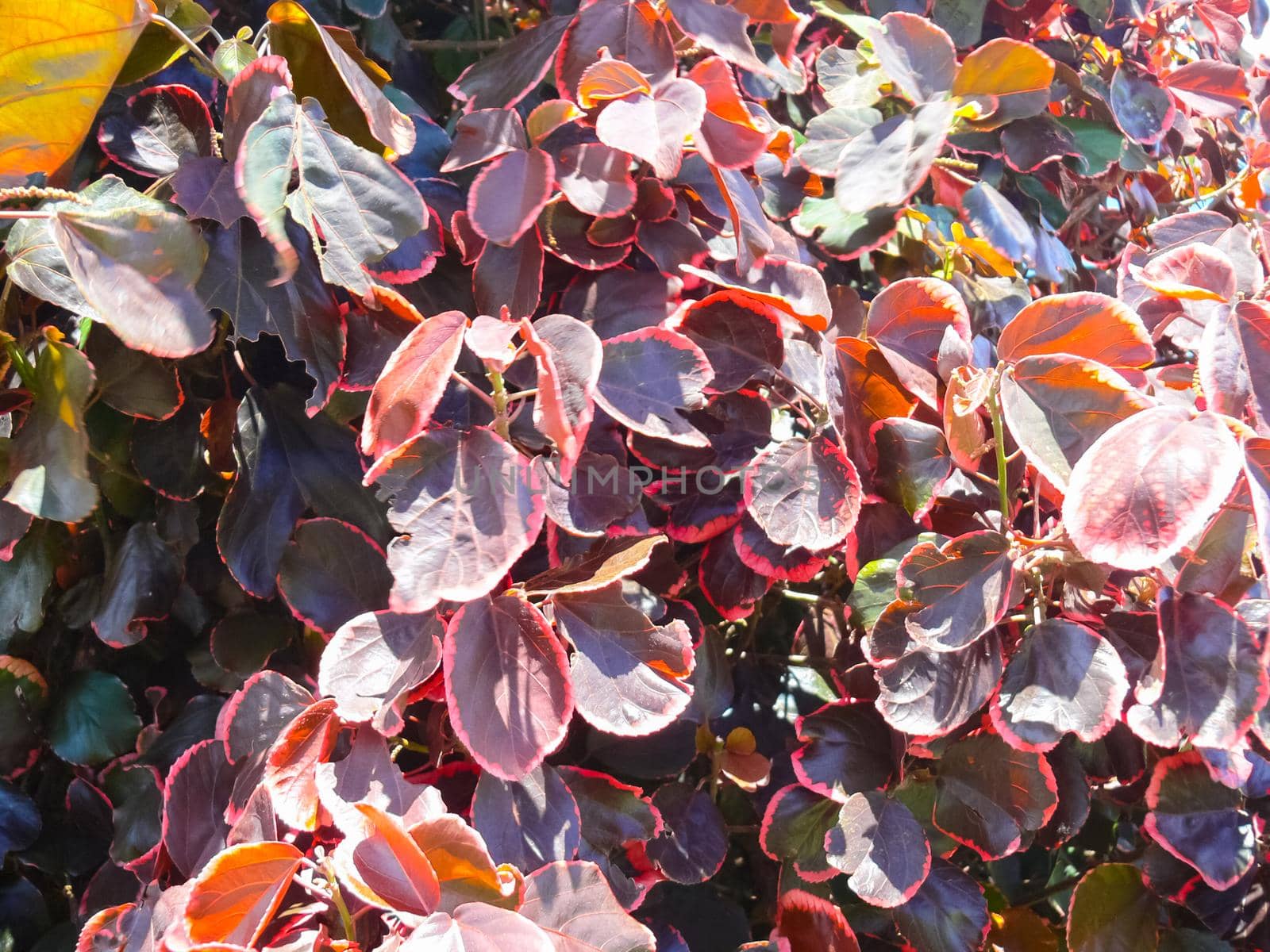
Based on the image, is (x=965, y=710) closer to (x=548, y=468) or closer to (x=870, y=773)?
(x=870, y=773)

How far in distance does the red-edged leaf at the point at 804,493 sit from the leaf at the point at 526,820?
25 centimetres

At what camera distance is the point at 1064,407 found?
634mm

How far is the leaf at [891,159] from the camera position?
798 millimetres

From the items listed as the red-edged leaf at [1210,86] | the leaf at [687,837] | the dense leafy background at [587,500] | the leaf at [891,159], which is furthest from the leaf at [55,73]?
the red-edged leaf at [1210,86]

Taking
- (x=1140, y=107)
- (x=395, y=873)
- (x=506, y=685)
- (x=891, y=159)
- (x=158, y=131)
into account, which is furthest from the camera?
(x=1140, y=107)

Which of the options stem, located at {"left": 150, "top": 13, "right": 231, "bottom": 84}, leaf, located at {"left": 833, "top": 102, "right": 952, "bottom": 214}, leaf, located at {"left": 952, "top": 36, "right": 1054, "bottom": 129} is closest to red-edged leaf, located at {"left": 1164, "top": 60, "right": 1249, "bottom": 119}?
leaf, located at {"left": 952, "top": 36, "right": 1054, "bottom": 129}

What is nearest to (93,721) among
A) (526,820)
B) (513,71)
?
(526,820)

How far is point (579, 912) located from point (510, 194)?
507 millimetres

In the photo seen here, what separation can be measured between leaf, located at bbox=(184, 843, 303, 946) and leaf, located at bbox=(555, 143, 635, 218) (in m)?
0.49

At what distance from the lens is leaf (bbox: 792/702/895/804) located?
30.3 inches

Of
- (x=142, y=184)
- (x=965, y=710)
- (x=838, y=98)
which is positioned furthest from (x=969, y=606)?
(x=142, y=184)

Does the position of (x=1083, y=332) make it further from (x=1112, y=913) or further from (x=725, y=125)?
(x=1112, y=913)

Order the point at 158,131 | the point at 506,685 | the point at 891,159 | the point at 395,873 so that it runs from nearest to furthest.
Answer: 1. the point at 395,873
2. the point at 506,685
3. the point at 158,131
4. the point at 891,159

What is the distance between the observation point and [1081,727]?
62cm
